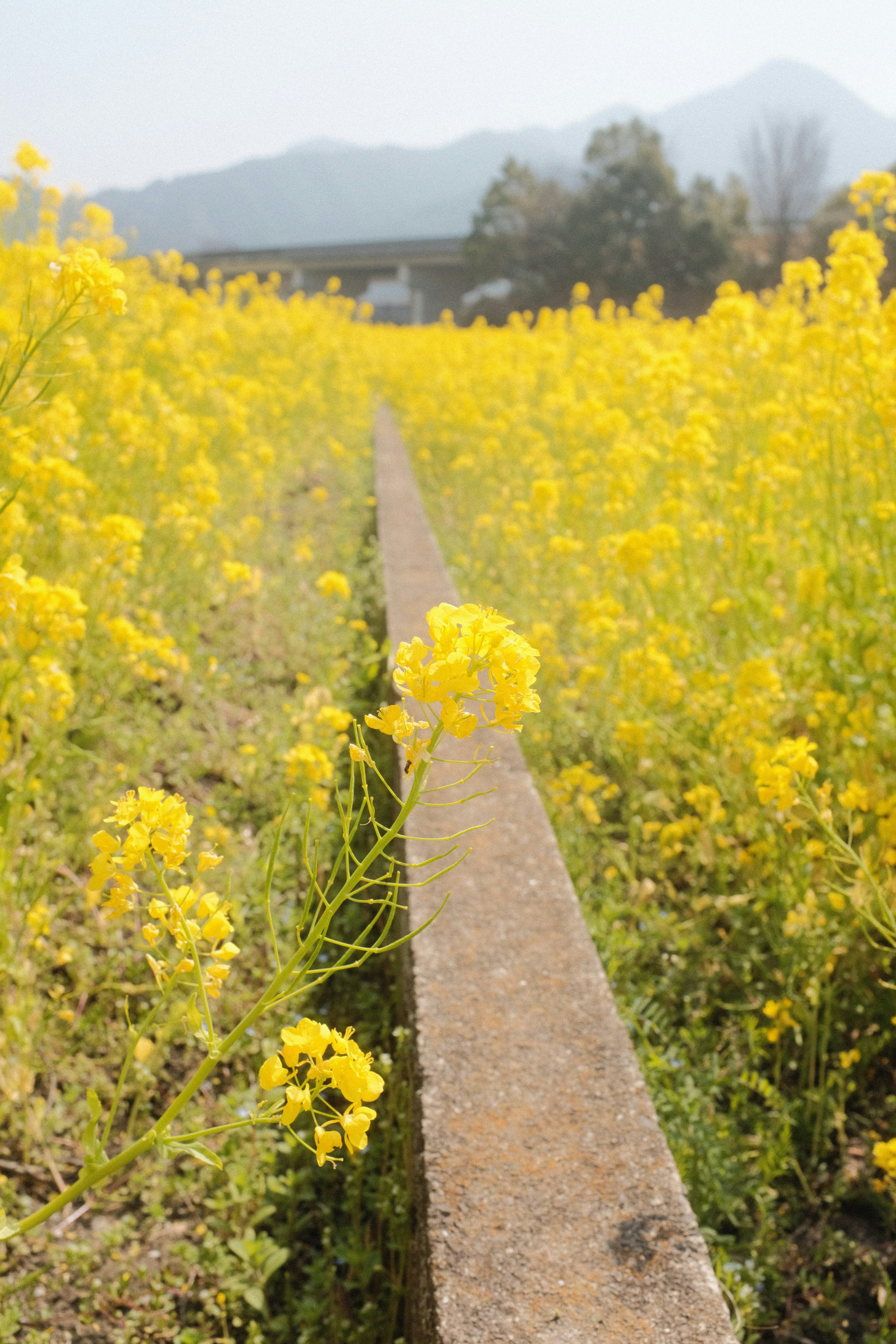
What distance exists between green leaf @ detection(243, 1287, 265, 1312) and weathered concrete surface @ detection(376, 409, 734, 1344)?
29 centimetres

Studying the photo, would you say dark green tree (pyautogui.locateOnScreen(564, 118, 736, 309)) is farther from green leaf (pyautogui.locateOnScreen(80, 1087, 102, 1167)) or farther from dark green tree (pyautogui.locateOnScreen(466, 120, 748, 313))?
green leaf (pyautogui.locateOnScreen(80, 1087, 102, 1167))

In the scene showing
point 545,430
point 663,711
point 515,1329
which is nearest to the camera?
point 515,1329

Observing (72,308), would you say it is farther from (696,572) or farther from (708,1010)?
(696,572)

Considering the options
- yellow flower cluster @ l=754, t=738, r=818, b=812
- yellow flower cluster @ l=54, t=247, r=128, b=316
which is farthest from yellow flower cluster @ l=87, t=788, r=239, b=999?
yellow flower cluster @ l=754, t=738, r=818, b=812

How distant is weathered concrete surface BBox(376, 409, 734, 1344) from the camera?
1218mm

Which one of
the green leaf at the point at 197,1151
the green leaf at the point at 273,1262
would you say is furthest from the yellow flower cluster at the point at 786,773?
the green leaf at the point at 273,1262

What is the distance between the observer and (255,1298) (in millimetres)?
1536

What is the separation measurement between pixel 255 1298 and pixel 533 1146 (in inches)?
20.8

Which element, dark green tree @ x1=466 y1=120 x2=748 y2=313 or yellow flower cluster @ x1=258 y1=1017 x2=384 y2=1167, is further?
dark green tree @ x1=466 y1=120 x2=748 y2=313

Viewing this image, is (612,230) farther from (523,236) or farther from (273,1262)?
(273,1262)

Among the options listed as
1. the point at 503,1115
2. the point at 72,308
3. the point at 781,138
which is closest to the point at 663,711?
the point at 503,1115

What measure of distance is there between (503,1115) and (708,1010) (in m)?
0.73

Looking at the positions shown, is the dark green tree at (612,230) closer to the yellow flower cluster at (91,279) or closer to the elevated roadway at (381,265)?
the elevated roadway at (381,265)

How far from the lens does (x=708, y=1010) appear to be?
2049mm
